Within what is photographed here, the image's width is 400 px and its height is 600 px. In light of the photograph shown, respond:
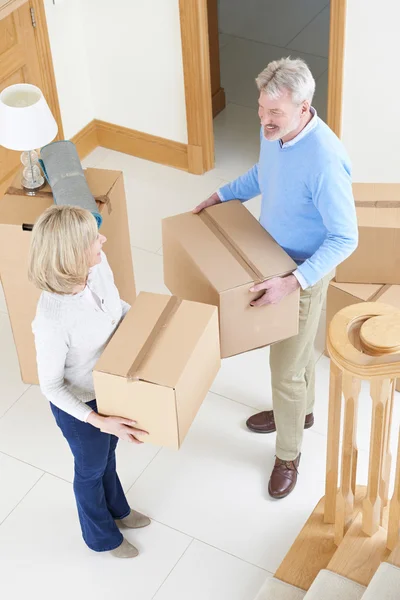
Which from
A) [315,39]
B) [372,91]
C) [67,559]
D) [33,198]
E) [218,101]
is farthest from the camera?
[315,39]

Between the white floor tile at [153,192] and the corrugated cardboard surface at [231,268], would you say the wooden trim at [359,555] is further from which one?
the white floor tile at [153,192]

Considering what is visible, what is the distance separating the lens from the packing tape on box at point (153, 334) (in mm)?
2199

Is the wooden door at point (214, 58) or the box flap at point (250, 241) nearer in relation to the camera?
the box flap at point (250, 241)

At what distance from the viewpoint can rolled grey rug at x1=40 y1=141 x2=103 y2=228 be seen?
9.87 feet

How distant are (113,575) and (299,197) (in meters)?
1.47

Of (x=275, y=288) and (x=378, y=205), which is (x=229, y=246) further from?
(x=378, y=205)

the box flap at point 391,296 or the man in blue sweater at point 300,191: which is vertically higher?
the man in blue sweater at point 300,191

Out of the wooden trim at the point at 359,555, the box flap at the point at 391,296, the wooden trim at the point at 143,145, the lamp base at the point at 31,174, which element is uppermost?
the lamp base at the point at 31,174

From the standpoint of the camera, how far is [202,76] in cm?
454

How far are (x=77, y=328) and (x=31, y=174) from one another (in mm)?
1208

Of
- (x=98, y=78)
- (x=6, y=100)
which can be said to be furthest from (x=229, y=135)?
(x=6, y=100)

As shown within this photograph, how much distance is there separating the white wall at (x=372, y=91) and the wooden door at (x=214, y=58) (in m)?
1.27

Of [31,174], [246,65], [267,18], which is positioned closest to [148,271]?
[31,174]

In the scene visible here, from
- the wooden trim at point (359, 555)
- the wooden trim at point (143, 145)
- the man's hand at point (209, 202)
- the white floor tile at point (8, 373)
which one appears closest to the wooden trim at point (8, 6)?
the wooden trim at point (143, 145)
